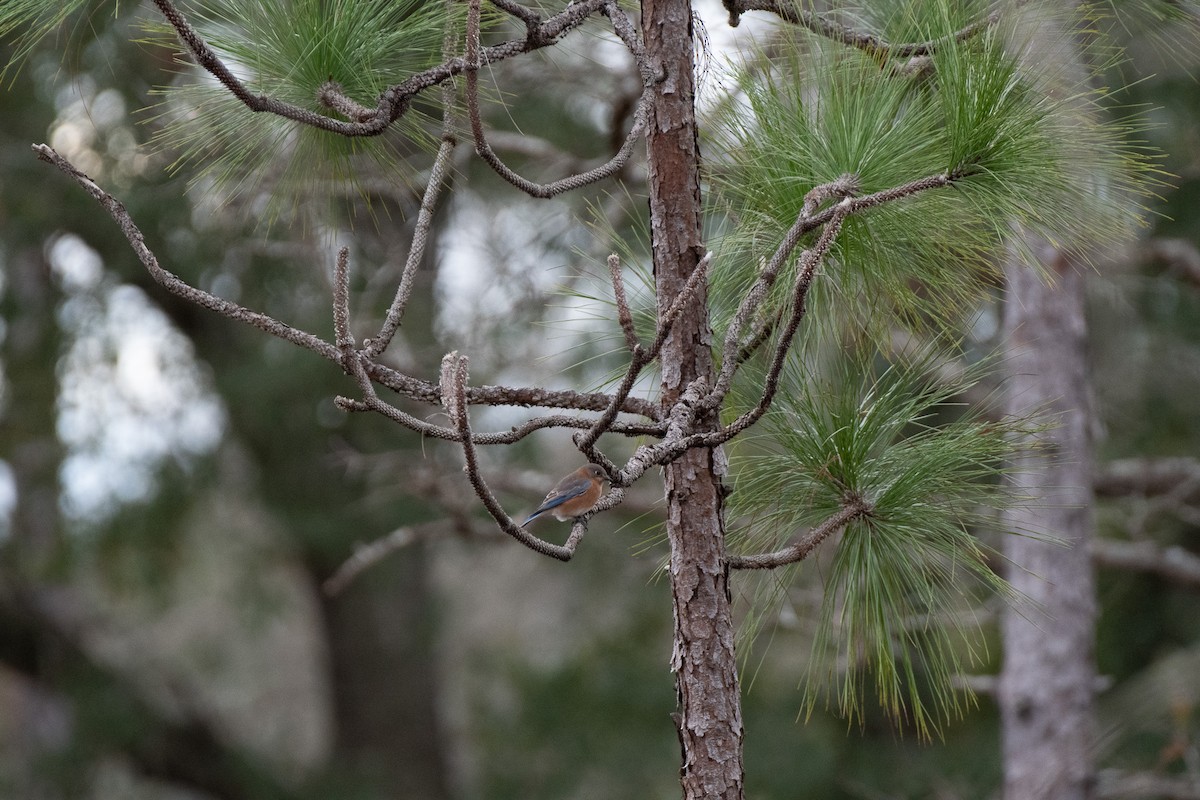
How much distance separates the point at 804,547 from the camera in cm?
143

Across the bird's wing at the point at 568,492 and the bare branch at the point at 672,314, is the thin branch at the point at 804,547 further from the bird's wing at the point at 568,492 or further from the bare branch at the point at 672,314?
the bird's wing at the point at 568,492

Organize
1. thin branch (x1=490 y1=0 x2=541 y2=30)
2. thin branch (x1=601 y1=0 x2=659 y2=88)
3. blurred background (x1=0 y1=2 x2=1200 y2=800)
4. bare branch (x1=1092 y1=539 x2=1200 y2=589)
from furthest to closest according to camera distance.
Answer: blurred background (x1=0 y1=2 x2=1200 y2=800), bare branch (x1=1092 y1=539 x2=1200 y2=589), thin branch (x1=601 y1=0 x2=659 y2=88), thin branch (x1=490 y1=0 x2=541 y2=30)

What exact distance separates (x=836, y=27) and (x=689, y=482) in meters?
0.75

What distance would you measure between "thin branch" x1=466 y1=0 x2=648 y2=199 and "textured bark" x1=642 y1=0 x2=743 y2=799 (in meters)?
0.05

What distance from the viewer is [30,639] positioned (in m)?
6.32

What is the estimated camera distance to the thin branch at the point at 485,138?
1.18 meters

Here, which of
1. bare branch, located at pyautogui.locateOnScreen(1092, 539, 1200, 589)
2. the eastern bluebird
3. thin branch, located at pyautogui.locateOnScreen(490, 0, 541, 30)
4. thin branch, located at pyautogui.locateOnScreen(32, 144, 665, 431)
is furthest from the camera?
bare branch, located at pyautogui.locateOnScreen(1092, 539, 1200, 589)

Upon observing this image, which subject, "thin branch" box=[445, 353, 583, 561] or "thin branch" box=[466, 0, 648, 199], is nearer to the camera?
"thin branch" box=[445, 353, 583, 561]

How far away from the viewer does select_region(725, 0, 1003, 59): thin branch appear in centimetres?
160

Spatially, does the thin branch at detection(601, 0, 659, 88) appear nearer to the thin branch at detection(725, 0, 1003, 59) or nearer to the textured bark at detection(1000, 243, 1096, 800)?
the thin branch at detection(725, 0, 1003, 59)

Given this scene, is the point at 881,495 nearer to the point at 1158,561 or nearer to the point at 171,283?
the point at 171,283

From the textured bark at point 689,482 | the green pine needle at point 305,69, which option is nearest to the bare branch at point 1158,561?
the textured bark at point 689,482

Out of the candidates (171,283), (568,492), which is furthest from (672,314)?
(568,492)

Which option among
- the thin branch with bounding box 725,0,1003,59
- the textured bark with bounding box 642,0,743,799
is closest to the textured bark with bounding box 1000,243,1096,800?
the thin branch with bounding box 725,0,1003,59
